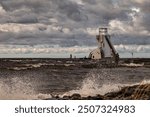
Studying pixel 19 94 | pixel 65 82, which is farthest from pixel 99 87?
pixel 65 82

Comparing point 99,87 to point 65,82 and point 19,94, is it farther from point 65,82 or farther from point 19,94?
point 65,82

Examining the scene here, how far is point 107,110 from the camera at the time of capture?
10609mm

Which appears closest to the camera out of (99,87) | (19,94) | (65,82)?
(19,94)

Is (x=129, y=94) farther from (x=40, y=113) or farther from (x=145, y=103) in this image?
(x=40, y=113)

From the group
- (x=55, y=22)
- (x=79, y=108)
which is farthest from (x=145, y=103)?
(x=55, y=22)

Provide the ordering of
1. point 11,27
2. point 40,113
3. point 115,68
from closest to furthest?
point 40,113, point 11,27, point 115,68

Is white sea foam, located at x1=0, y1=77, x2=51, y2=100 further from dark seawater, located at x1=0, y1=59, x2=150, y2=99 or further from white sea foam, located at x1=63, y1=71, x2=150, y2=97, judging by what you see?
white sea foam, located at x1=63, y1=71, x2=150, y2=97

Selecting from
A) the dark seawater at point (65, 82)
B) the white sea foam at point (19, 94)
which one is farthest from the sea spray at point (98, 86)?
the white sea foam at point (19, 94)

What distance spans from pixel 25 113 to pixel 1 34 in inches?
229

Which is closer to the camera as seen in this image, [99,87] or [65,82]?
[99,87]

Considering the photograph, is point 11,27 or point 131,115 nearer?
point 131,115

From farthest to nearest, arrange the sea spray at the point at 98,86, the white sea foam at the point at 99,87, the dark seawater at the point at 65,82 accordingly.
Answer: the dark seawater at the point at 65,82
the sea spray at the point at 98,86
the white sea foam at the point at 99,87

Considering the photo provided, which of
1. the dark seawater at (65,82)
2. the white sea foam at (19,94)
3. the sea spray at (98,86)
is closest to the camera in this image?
the white sea foam at (19,94)

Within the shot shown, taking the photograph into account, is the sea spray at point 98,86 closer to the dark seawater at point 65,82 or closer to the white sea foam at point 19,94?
the dark seawater at point 65,82
